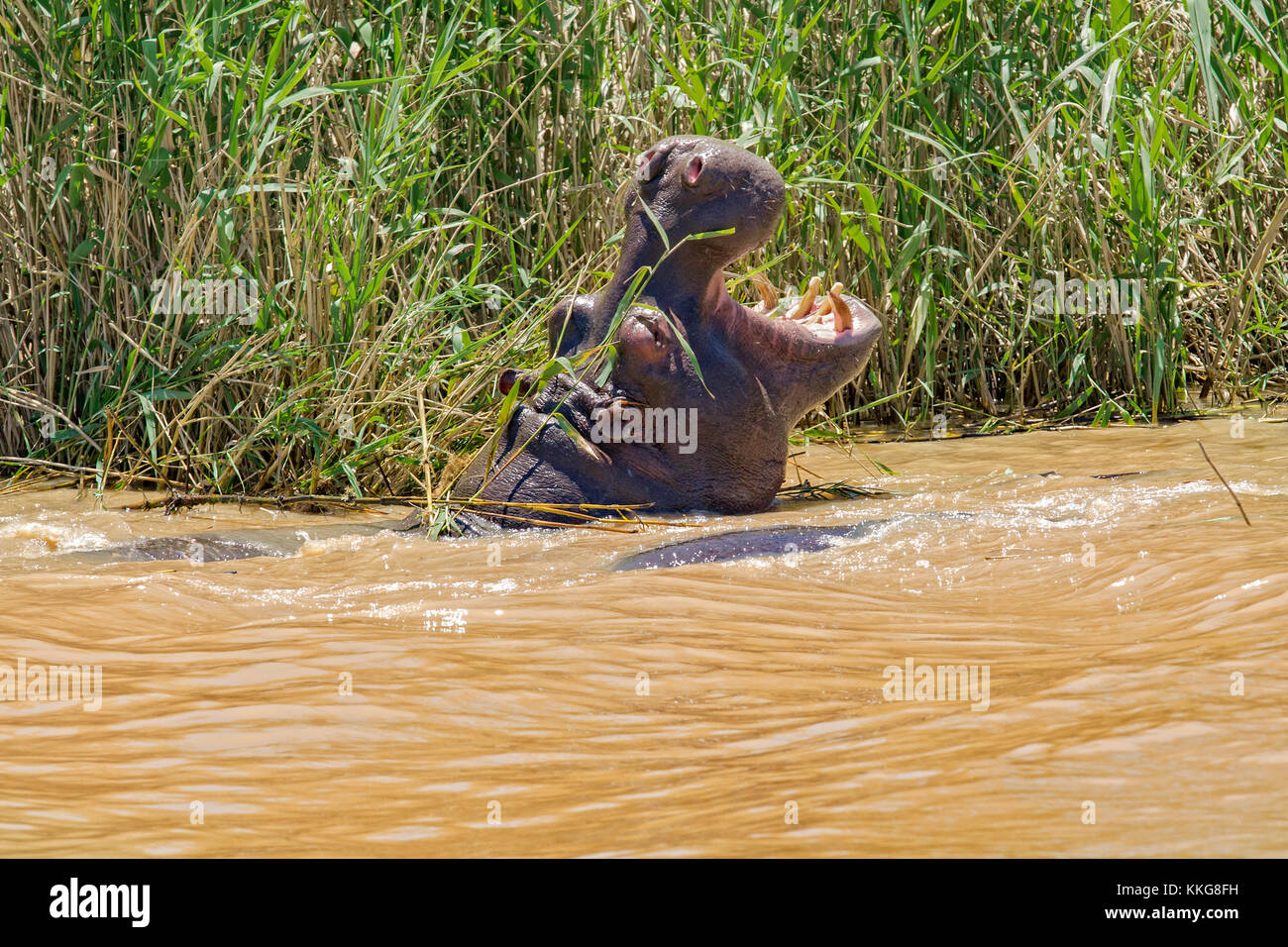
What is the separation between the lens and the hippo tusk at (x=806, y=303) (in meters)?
3.59

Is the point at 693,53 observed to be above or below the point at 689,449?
above

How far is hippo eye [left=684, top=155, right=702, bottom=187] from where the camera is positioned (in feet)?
10.6

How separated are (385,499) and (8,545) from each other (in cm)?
104

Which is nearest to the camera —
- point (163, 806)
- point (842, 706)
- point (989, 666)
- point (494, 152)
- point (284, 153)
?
point (163, 806)

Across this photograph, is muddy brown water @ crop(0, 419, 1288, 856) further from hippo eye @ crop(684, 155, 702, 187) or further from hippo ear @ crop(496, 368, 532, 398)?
hippo eye @ crop(684, 155, 702, 187)

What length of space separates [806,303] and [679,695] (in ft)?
6.21

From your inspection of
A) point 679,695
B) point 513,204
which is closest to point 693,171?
point 679,695

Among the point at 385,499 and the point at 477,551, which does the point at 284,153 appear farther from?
the point at 477,551

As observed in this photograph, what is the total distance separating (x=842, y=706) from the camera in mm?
1821

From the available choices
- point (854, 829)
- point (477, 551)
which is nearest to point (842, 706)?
point (854, 829)

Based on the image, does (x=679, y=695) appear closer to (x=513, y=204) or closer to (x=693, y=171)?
(x=693, y=171)

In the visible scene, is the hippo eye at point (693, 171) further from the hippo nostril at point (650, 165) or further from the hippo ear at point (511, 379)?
A: the hippo ear at point (511, 379)

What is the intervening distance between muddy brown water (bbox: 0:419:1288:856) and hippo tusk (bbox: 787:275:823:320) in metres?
0.61

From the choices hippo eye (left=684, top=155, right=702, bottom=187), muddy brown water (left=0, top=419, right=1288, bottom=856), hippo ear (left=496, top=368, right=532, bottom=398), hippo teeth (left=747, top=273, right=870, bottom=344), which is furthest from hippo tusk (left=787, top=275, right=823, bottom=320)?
hippo ear (left=496, top=368, right=532, bottom=398)
